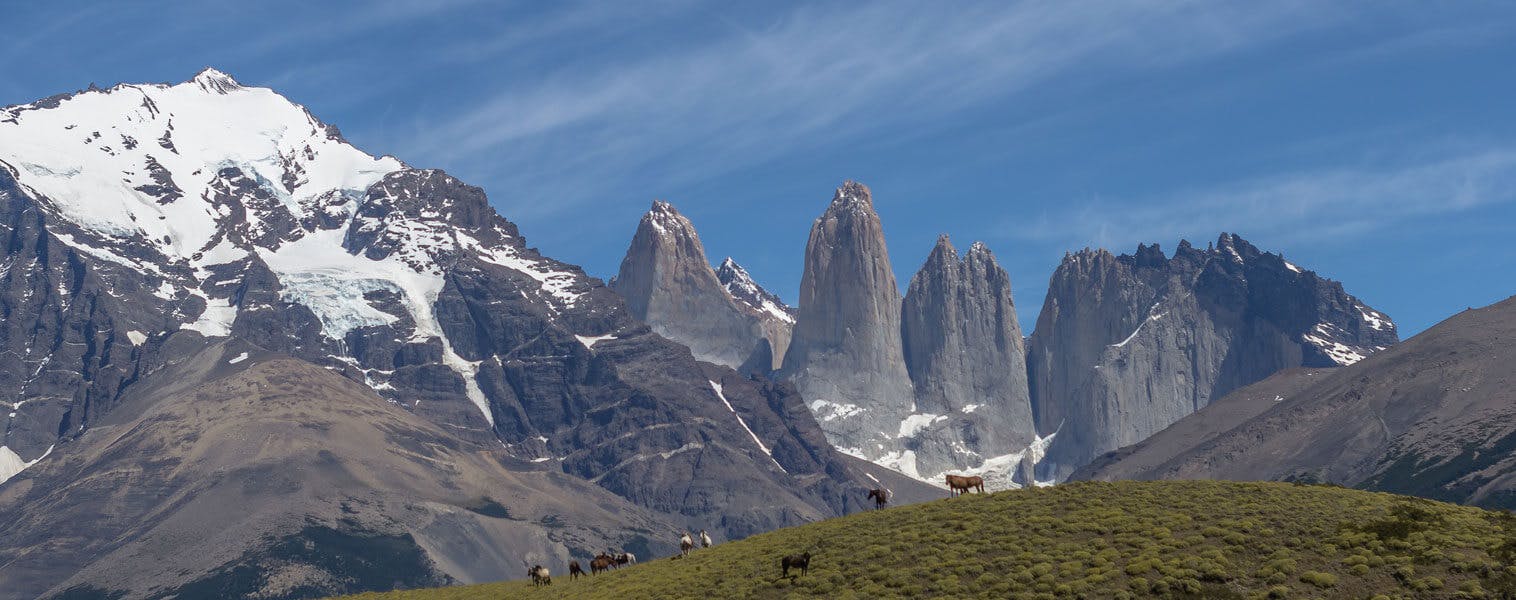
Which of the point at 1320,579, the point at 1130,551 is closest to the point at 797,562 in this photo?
the point at 1130,551

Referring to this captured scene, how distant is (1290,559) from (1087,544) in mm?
15009

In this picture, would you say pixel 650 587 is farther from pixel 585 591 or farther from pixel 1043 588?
pixel 1043 588

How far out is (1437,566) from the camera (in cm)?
11606

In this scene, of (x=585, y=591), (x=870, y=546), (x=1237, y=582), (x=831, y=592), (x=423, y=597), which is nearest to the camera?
(x=1237, y=582)

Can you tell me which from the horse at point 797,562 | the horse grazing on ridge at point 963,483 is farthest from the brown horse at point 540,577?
the horse grazing on ridge at point 963,483

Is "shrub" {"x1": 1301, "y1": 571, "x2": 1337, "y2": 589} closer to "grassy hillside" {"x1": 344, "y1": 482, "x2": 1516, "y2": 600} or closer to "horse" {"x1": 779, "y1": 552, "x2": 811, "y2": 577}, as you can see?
"grassy hillside" {"x1": 344, "y1": 482, "x2": 1516, "y2": 600}

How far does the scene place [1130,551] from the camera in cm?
12412

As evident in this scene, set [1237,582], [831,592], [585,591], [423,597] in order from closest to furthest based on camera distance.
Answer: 1. [1237,582]
2. [831,592]
3. [585,591]
4. [423,597]

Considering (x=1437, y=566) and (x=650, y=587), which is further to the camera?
(x=650, y=587)

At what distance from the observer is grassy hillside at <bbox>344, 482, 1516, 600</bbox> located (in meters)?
115

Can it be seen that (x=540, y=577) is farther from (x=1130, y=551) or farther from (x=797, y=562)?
(x=1130, y=551)

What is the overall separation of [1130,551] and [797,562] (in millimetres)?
24537

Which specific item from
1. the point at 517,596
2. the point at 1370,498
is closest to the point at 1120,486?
the point at 1370,498

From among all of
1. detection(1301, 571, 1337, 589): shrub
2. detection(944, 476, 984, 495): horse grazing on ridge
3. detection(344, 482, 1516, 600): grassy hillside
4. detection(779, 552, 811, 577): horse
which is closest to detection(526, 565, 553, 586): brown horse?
detection(344, 482, 1516, 600): grassy hillside
